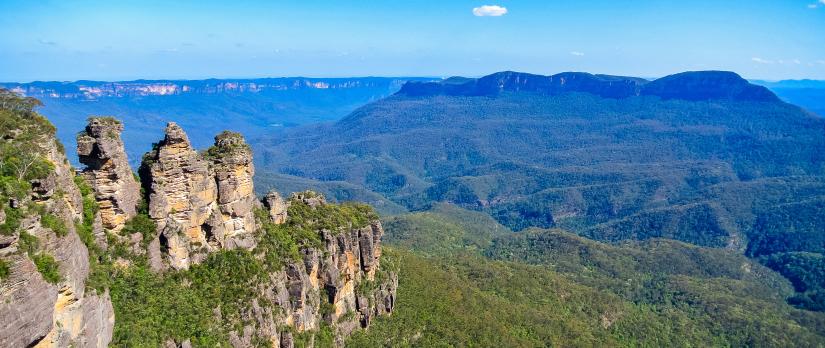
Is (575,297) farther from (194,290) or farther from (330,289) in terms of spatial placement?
(194,290)

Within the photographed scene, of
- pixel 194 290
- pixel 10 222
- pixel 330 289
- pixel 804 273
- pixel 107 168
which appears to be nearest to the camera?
pixel 10 222

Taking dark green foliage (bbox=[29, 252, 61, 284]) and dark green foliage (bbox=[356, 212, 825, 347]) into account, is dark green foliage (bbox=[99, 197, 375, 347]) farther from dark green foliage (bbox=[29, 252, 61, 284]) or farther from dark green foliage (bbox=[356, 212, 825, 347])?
dark green foliage (bbox=[356, 212, 825, 347])

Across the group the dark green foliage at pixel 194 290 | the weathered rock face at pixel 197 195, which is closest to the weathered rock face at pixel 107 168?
the dark green foliage at pixel 194 290

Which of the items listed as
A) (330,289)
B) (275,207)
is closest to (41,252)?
(275,207)

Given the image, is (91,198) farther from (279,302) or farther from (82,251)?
(279,302)

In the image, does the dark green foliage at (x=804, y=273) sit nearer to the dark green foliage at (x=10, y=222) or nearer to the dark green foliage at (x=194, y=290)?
the dark green foliage at (x=194, y=290)

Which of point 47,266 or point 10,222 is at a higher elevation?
point 10,222
